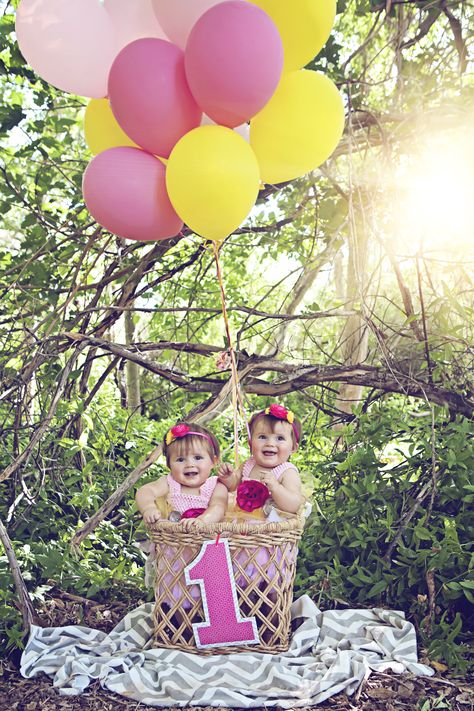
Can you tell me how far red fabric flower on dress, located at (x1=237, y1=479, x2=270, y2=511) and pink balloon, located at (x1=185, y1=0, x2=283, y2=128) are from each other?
Result: 3.84 ft

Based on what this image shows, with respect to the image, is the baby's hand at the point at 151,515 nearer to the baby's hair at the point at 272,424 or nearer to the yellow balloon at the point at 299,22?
the baby's hair at the point at 272,424

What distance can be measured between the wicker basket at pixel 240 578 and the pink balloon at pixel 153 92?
117 cm

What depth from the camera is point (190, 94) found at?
2.04m

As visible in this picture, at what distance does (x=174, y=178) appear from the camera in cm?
202

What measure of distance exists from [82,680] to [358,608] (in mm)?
1023

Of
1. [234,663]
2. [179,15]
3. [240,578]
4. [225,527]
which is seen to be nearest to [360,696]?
[234,663]

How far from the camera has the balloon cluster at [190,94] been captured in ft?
6.26

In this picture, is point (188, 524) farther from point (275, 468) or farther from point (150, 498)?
point (275, 468)

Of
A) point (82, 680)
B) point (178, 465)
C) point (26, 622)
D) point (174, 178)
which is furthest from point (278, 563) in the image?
point (174, 178)

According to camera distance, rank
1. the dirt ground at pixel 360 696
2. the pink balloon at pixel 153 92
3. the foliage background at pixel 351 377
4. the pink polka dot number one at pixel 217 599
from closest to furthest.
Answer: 1. the pink balloon at pixel 153 92
2. the dirt ground at pixel 360 696
3. the pink polka dot number one at pixel 217 599
4. the foliage background at pixel 351 377

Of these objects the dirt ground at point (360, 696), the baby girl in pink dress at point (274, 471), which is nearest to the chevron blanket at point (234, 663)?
the dirt ground at point (360, 696)

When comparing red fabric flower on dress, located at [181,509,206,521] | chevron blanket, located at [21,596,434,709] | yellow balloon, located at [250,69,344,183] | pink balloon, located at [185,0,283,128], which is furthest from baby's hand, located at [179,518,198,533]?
pink balloon, located at [185,0,283,128]

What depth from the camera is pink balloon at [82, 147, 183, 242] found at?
211 centimetres

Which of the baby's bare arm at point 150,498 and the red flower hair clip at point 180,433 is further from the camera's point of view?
the red flower hair clip at point 180,433
